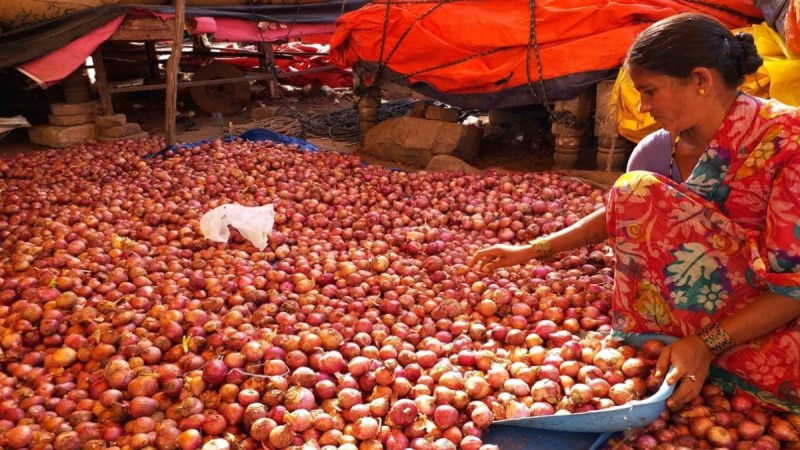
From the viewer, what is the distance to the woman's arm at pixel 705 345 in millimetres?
1443

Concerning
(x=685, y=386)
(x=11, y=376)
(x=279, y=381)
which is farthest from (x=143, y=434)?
(x=685, y=386)

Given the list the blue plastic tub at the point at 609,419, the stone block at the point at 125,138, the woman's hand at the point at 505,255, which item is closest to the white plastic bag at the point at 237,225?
the woman's hand at the point at 505,255

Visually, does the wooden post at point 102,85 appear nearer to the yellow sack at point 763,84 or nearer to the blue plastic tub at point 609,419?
the yellow sack at point 763,84

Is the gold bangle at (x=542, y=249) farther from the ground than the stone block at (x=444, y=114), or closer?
farther from the ground

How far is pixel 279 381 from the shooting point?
172 centimetres

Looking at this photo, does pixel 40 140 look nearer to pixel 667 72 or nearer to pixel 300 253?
pixel 300 253

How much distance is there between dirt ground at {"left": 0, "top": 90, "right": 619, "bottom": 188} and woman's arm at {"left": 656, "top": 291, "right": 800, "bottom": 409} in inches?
86.1

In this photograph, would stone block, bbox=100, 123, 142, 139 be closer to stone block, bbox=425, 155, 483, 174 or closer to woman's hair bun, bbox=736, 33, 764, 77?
stone block, bbox=425, 155, 483, 174

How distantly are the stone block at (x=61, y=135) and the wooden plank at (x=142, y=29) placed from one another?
2.99 ft

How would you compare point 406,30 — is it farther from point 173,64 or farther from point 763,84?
point 763,84

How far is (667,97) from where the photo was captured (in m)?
1.56

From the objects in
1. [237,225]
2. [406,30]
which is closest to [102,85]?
[406,30]

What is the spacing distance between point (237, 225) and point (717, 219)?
2.06 metres

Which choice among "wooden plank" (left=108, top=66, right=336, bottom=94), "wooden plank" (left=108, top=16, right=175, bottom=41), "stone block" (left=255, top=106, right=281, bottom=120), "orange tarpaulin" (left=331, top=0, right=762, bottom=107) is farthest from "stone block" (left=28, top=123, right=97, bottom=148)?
"orange tarpaulin" (left=331, top=0, right=762, bottom=107)
